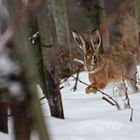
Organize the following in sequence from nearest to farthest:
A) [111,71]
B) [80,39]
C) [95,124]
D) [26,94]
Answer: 1. [26,94]
2. [95,124]
3. [80,39]
4. [111,71]

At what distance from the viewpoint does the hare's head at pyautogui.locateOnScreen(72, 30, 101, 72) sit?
193 inches

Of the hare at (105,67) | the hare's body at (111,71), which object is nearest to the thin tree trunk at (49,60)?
the hare at (105,67)

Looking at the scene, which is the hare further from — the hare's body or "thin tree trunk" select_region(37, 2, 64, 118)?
"thin tree trunk" select_region(37, 2, 64, 118)

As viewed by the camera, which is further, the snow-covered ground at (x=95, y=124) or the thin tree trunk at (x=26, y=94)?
the snow-covered ground at (x=95, y=124)

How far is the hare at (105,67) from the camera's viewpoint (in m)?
5.24

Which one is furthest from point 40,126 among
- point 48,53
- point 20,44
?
point 48,53

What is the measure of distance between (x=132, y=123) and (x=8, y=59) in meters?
2.36

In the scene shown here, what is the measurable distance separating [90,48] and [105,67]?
46 centimetres

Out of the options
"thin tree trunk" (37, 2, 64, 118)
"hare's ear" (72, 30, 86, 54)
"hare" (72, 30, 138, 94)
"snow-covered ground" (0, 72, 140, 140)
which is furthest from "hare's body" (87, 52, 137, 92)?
"thin tree trunk" (37, 2, 64, 118)

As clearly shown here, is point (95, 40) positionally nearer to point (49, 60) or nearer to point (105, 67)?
point (105, 67)

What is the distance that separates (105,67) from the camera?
5574mm

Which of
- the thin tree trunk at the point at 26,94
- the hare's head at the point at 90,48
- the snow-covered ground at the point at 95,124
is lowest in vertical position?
the snow-covered ground at the point at 95,124

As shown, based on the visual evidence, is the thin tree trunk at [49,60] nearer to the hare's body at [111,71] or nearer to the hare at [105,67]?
the hare at [105,67]

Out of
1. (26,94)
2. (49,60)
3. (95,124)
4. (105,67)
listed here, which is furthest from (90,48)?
(26,94)
